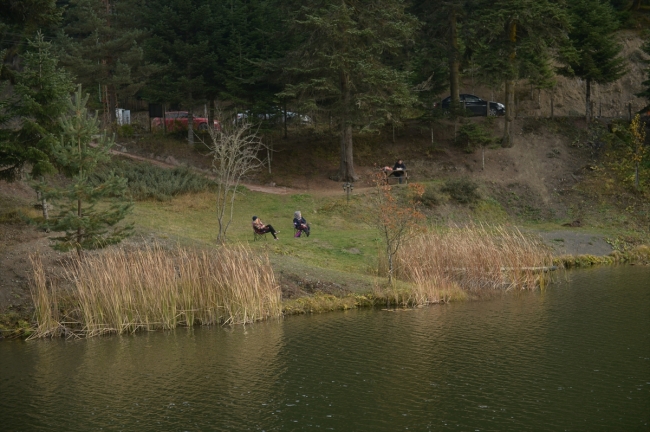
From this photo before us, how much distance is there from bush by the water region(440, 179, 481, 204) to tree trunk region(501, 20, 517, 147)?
23.7 ft

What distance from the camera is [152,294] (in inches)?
860

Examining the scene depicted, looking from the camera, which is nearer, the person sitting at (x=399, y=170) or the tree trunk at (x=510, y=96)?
the person sitting at (x=399, y=170)

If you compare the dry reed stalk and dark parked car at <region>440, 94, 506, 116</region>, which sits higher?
dark parked car at <region>440, 94, 506, 116</region>

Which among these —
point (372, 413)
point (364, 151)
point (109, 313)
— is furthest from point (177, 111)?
point (372, 413)

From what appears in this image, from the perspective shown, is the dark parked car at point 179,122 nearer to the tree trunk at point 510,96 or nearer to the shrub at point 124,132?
the shrub at point 124,132

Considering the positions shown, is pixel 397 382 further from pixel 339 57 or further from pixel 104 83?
pixel 104 83

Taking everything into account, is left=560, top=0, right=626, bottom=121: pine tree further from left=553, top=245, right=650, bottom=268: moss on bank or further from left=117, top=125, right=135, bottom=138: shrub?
left=117, top=125, right=135, bottom=138: shrub

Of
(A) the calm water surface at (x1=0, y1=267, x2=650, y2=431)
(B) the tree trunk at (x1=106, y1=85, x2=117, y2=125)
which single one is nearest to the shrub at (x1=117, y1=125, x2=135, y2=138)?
(B) the tree trunk at (x1=106, y1=85, x2=117, y2=125)

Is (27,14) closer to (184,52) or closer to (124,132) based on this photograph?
(184,52)

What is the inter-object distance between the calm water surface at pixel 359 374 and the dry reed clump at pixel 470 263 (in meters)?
2.07

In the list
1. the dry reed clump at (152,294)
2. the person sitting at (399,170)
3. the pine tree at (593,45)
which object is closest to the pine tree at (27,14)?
the dry reed clump at (152,294)

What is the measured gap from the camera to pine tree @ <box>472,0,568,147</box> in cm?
4322

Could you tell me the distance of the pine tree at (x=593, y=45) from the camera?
155 ft

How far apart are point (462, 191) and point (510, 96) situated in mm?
8901
